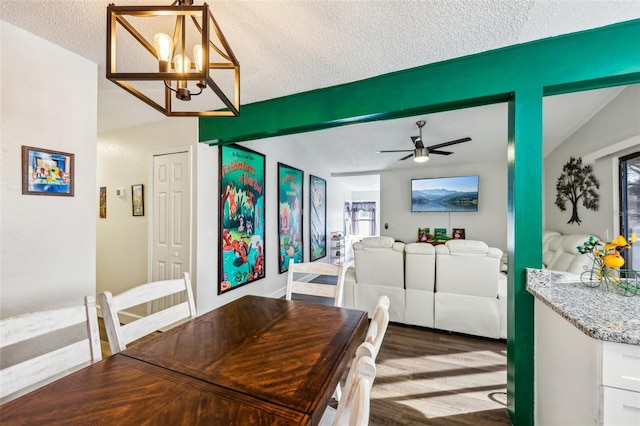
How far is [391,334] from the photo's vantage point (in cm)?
290

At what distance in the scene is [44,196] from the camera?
1.70m

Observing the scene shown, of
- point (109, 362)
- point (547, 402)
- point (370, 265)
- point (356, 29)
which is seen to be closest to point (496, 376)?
point (547, 402)

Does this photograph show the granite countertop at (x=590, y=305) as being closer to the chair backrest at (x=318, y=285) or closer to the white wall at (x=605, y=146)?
the chair backrest at (x=318, y=285)

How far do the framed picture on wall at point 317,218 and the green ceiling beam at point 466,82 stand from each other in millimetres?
2893

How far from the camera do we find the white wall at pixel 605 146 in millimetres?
2744

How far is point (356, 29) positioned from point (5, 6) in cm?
197

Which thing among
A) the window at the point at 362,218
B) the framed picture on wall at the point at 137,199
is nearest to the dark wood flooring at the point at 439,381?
the framed picture on wall at the point at 137,199

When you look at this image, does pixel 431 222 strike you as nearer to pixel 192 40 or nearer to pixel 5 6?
pixel 192 40

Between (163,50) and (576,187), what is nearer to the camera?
(163,50)

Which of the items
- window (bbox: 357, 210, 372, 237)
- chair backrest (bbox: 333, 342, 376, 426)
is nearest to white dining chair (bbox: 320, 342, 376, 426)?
chair backrest (bbox: 333, 342, 376, 426)

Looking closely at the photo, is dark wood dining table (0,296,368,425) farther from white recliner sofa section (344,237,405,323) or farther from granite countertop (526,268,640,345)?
white recliner sofa section (344,237,405,323)

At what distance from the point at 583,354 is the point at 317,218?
4.75m

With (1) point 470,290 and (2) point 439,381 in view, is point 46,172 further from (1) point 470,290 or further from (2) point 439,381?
(1) point 470,290

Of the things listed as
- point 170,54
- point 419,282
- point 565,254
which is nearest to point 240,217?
point 419,282
